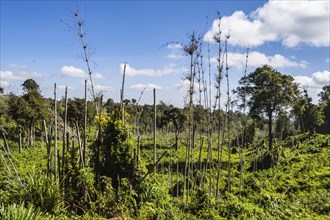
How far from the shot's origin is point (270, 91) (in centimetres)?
2616

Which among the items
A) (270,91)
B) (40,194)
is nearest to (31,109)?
(270,91)

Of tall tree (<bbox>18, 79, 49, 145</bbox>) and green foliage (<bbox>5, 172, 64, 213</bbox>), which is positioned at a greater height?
tall tree (<bbox>18, 79, 49, 145</bbox>)

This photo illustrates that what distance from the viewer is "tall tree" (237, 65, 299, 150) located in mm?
26197

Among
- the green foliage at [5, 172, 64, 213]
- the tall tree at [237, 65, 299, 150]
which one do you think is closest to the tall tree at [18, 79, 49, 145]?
the tall tree at [237, 65, 299, 150]

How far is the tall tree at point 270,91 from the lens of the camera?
26197 millimetres

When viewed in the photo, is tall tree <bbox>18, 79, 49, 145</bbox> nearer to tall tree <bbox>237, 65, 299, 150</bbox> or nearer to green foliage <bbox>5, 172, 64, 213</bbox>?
tall tree <bbox>237, 65, 299, 150</bbox>

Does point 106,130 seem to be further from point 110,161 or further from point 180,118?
point 180,118

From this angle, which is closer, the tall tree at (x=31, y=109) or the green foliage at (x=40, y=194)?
the green foliage at (x=40, y=194)

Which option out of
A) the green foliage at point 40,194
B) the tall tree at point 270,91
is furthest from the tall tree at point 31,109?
the green foliage at point 40,194

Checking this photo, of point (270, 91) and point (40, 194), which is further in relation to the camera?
point (270, 91)

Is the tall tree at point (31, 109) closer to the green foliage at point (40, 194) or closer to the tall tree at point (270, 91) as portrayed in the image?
the tall tree at point (270, 91)

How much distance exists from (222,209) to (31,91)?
83.1 ft

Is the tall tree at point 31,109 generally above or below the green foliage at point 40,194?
above

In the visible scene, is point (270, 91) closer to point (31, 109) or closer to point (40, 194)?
point (31, 109)
